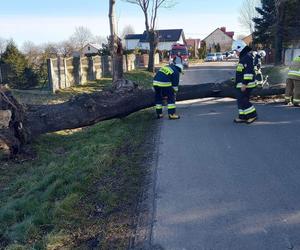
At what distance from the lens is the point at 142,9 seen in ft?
108

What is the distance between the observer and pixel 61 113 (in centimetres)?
869

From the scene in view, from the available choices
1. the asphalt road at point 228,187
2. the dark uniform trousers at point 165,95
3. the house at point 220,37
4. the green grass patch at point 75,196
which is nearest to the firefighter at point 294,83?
the asphalt road at point 228,187

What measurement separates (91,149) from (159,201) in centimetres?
304

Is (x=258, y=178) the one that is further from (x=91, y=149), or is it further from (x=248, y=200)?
(x=91, y=149)

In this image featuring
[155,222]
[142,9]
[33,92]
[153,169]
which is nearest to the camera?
[155,222]

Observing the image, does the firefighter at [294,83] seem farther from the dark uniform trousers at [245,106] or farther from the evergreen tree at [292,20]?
the evergreen tree at [292,20]

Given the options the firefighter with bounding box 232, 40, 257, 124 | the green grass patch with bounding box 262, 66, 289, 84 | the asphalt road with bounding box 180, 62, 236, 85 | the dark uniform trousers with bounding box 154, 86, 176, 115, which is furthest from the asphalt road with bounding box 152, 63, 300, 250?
the green grass patch with bounding box 262, 66, 289, 84

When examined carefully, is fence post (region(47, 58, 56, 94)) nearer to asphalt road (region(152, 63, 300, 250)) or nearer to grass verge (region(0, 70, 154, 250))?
grass verge (region(0, 70, 154, 250))

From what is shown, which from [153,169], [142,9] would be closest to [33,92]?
[153,169]

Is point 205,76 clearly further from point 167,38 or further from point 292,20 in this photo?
point 167,38

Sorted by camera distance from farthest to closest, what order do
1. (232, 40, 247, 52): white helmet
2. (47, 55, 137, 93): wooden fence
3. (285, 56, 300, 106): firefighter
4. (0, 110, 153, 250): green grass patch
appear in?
(47, 55, 137, 93): wooden fence
(285, 56, 300, 106): firefighter
(232, 40, 247, 52): white helmet
(0, 110, 153, 250): green grass patch

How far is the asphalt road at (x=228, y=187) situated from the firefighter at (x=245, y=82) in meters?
0.36

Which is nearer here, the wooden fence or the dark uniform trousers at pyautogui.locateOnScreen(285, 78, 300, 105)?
the dark uniform trousers at pyautogui.locateOnScreen(285, 78, 300, 105)

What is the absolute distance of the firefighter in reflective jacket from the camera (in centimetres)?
970
